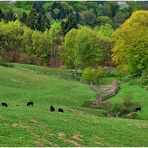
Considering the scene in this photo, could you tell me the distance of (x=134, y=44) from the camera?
282 feet

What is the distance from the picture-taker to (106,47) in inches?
4877

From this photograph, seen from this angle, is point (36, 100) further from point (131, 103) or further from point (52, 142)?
point (52, 142)

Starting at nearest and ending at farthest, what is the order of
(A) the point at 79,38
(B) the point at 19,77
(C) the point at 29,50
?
(B) the point at 19,77 → (A) the point at 79,38 → (C) the point at 29,50

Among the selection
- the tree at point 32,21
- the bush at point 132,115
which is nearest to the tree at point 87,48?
the tree at point 32,21

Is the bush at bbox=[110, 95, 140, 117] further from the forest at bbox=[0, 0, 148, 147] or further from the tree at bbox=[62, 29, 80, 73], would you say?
the tree at bbox=[62, 29, 80, 73]

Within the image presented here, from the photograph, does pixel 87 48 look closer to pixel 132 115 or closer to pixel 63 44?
pixel 63 44

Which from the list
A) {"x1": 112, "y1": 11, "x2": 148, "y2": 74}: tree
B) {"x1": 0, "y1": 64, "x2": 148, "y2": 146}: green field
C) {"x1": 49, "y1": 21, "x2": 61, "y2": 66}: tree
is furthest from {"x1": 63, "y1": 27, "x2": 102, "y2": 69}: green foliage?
{"x1": 0, "y1": 64, "x2": 148, "y2": 146}: green field

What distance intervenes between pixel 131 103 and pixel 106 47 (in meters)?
63.7

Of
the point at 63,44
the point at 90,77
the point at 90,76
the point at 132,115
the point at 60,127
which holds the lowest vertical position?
the point at 132,115

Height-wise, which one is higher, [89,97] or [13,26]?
[13,26]

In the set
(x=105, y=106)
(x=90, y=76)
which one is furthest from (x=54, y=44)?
(x=105, y=106)

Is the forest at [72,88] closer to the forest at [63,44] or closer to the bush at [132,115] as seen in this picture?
the bush at [132,115]

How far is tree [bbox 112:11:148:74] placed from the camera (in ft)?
279

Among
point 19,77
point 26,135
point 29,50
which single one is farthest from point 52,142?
point 29,50
